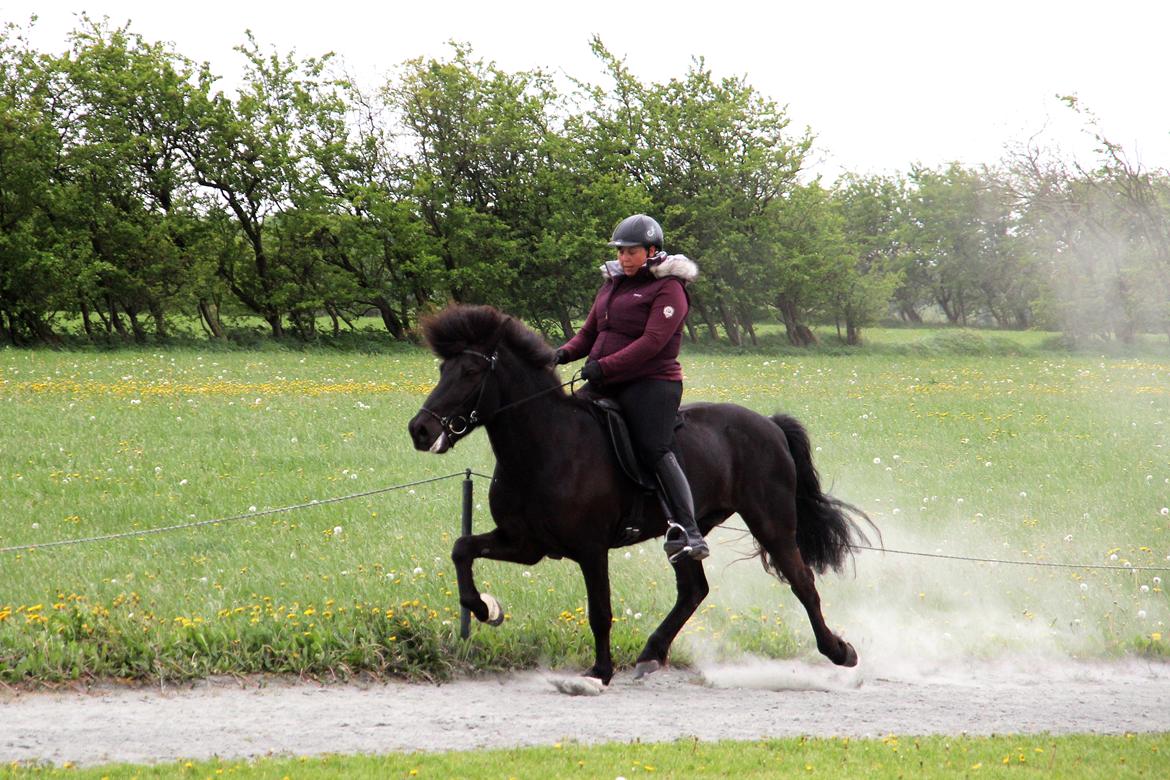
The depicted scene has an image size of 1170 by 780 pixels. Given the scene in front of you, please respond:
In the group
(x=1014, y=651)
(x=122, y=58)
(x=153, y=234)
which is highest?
(x=122, y=58)

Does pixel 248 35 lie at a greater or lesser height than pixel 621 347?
greater

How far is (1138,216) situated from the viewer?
3416 cm

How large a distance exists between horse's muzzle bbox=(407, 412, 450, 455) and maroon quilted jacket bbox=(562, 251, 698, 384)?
133cm

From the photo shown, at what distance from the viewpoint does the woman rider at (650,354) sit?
7.55 metres

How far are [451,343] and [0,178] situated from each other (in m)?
37.4

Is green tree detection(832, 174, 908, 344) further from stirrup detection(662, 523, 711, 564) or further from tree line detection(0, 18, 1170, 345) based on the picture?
stirrup detection(662, 523, 711, 564)

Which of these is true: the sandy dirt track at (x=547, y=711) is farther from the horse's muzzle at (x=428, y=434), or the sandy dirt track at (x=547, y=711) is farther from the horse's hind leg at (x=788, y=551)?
the horse's muzzle at (x=428, y=434)

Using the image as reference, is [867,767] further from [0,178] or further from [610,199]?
[610,199]

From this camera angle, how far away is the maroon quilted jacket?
752cm

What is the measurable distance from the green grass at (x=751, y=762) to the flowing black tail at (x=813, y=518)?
244 cm

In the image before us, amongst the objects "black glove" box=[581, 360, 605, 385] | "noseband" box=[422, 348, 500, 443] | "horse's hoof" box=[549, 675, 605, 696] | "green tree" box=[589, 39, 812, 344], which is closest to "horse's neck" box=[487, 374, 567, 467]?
"noseband" box=[422, 348, 500, 443]

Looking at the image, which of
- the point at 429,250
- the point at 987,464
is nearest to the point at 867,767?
the point at 987,464

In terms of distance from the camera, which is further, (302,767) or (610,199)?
(610,199)

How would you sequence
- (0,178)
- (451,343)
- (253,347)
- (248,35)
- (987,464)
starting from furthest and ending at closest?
(248,35) < (253,347) < (0,178) < (987,464) < (451,343)
